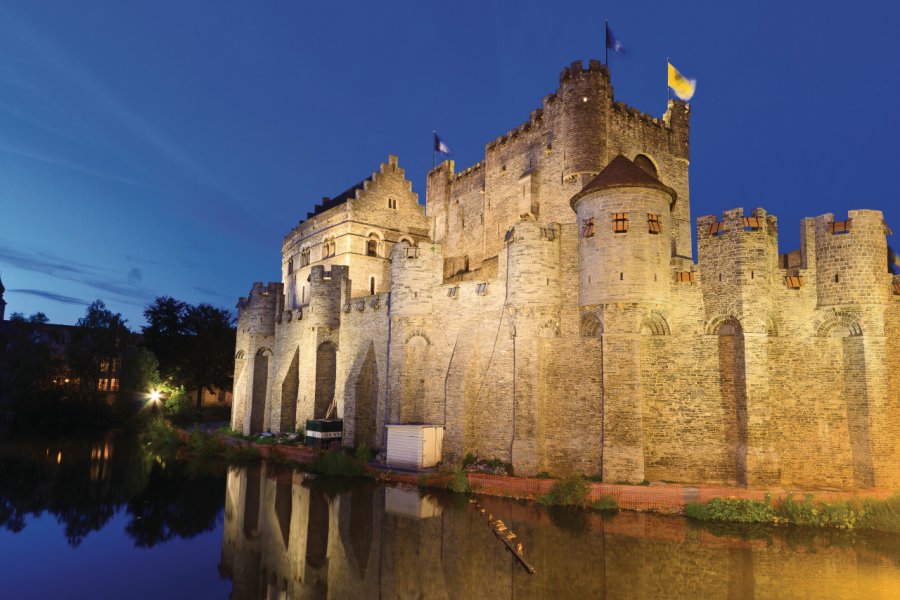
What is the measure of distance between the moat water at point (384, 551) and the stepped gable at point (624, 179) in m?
10.4

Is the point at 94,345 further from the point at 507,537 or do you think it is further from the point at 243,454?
the point at 507,537

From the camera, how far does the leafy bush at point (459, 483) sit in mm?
19250

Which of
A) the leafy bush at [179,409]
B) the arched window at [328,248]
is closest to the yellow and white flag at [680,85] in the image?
the arched window at [328,248]

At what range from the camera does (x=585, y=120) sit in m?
26.6

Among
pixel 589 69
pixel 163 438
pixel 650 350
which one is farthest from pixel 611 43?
pixel 163 438

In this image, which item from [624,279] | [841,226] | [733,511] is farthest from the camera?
[624,279]

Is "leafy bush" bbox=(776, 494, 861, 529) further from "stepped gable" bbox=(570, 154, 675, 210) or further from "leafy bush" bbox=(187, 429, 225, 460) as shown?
"leafy bush" bbox=(187, 429, 225, 460)

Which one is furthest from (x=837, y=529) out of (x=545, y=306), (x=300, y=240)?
(x=300, y=240)

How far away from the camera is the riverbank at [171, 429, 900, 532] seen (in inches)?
607

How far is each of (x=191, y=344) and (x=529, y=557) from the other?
4574 cm

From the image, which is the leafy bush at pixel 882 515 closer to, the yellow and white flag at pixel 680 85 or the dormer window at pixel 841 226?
the dormer window at pixel 841 226

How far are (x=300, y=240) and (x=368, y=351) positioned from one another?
19.7 m

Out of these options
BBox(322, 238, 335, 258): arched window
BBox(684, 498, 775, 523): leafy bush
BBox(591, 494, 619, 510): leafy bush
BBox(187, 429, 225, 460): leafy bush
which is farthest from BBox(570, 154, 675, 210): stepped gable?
BBox(322, 238, 335, 258): arched window

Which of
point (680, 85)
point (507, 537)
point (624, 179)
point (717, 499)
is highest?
point (680, 85)
